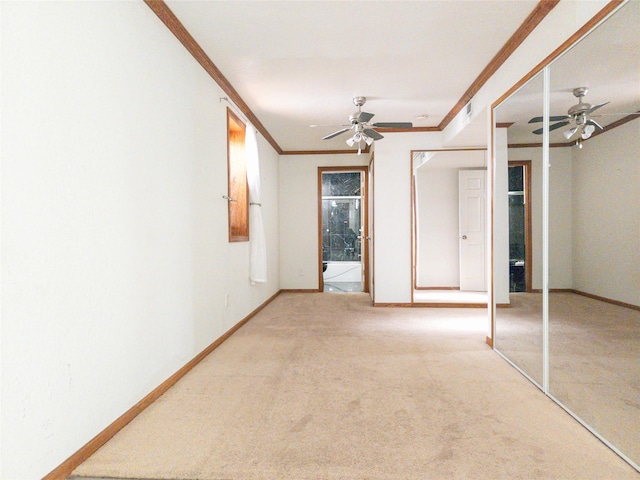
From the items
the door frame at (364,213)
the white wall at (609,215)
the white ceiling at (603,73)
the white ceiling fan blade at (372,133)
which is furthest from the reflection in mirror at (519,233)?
the door frame at (364,213)

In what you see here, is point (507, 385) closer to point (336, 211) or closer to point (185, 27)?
point (185, 27)

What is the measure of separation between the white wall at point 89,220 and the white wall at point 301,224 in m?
3.92

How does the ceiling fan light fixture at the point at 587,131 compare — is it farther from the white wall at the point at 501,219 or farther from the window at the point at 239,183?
the window at the point at 239,183

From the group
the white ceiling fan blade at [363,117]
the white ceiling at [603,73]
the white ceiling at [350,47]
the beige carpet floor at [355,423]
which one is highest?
the white ceiling at [350,47]

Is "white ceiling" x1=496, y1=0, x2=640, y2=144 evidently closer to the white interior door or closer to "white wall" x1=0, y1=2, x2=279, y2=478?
"white wall" x1=0, y1=2, x2=279, y2=478

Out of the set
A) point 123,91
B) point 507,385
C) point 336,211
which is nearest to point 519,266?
point 507,385

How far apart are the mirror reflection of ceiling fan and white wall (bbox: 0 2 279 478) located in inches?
95.0

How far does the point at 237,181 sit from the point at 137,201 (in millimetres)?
2433

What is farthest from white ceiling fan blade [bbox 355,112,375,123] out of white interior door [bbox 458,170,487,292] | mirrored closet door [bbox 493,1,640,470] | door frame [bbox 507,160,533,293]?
white interior door [bbox 458,170,487,292]

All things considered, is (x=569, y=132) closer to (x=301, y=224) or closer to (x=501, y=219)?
(x=501, y=219)

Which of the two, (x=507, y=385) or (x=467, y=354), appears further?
(x=467, y=354)

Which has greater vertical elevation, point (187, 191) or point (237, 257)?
point (187, 191)

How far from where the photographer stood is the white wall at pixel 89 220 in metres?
1.39

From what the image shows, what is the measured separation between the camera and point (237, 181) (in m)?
4.56
